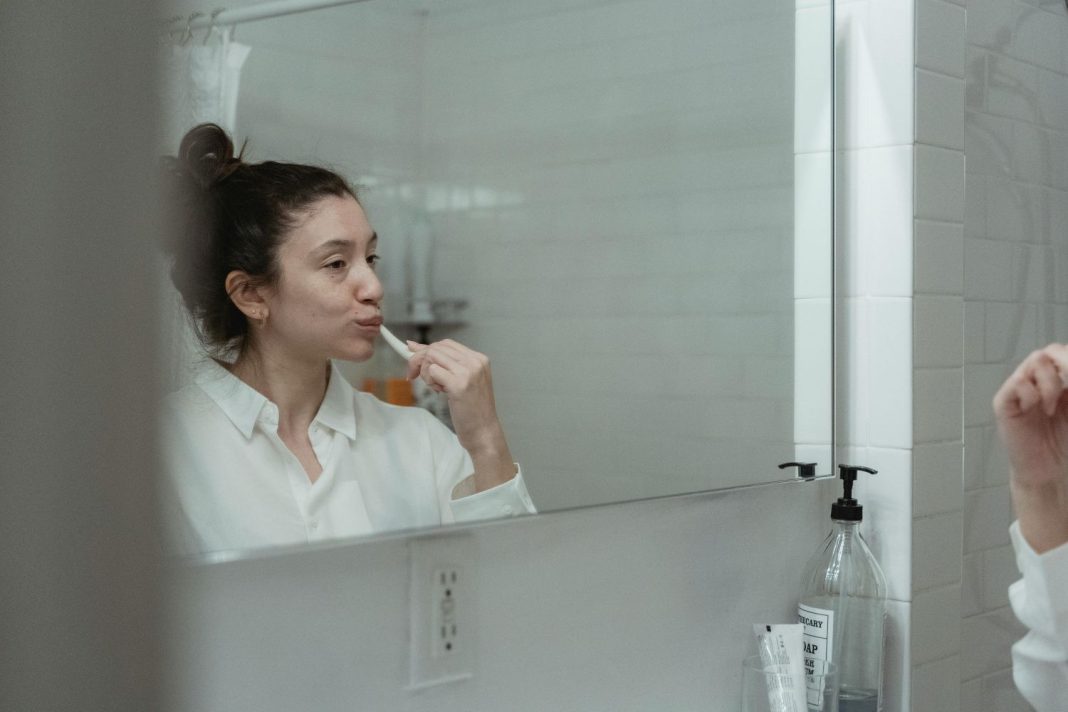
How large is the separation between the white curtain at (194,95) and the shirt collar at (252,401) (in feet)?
0.08

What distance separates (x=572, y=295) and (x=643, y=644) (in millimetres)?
400

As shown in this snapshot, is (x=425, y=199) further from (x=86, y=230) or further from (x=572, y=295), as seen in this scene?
(x=86, y=230)

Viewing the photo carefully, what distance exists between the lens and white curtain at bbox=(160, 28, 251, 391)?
774 mm

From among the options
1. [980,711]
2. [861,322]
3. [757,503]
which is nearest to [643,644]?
[757,503]

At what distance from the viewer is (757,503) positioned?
1.33 meters

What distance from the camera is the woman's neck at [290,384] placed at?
0.87 metres

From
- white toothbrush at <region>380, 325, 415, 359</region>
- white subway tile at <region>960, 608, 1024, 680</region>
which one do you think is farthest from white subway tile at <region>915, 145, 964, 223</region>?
white toothbrush at <region>380, 325, 415, 359</region>

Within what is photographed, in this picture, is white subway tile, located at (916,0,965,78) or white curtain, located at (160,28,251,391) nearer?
white curtain, located at (160,28,251,391)

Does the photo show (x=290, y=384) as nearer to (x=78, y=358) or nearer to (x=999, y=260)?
(x=78, y=358)

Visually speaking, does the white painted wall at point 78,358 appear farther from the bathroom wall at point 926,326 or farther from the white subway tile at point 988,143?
the white subway tile at point 988,143

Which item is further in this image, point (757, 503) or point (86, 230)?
point (757, 503)

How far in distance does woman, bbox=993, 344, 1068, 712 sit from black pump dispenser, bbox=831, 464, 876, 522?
0.63 feet

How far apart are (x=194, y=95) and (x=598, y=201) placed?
Result: 49cm

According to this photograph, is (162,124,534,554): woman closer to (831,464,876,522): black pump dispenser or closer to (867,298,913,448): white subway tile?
(831,464,876,522): black pump dispenser
